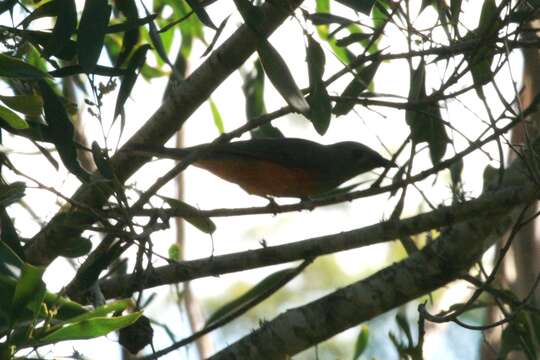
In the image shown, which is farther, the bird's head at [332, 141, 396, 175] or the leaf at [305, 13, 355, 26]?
the bird's head at [332, 141, 396, 175]

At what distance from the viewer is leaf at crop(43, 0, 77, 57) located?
4.05 m

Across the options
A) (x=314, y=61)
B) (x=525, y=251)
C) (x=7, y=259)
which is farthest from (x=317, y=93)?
(x=525, y=251)

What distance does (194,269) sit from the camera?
441cm

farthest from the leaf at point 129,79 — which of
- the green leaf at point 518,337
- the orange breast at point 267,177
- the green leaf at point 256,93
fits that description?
the orange breast at point 267,177

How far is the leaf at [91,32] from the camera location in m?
3.84

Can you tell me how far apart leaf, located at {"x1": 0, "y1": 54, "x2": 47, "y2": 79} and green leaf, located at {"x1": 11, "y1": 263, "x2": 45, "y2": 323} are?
95 centimetres

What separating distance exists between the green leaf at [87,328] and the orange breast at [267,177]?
378cm

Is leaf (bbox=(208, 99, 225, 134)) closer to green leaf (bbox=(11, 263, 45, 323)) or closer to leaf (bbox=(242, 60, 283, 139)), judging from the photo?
leaf (bbox=(242, 60, 283, 139))

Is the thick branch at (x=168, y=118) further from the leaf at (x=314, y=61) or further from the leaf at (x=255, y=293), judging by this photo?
the leaf at (x=255, y=293)

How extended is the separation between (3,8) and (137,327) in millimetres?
1648

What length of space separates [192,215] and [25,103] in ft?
2.79

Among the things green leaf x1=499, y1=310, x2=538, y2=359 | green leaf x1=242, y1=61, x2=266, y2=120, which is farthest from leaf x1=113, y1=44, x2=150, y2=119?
green leaf x1=242, y1=61, x2=266, y2=120

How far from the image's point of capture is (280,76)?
13.0ft

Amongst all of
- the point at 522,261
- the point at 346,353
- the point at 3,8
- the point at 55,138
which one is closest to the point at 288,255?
the point at 55,138
